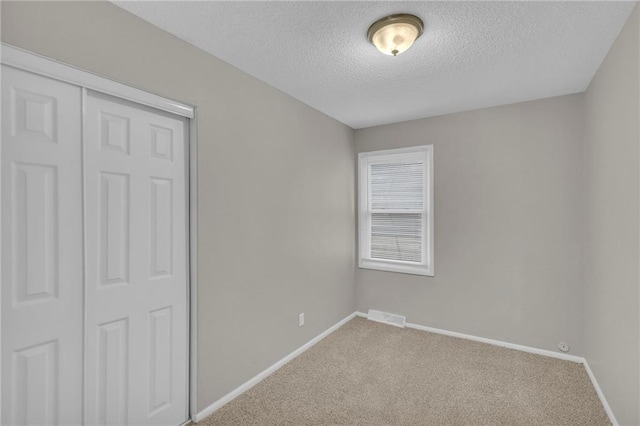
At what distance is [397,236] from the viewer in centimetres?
372

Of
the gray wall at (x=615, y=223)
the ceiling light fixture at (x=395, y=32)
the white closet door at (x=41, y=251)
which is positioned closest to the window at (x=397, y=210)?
the gray wall at (x=615, y=223)

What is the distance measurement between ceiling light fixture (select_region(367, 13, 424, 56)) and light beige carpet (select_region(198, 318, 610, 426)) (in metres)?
2.34

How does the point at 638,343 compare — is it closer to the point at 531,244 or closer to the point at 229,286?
the point at 531,244

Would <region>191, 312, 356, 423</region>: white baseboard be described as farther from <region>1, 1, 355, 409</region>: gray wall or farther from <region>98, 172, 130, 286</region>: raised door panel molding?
<region>98, 172, 130, 286</region>: raised door panel molding

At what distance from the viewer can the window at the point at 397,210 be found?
3.52 metres

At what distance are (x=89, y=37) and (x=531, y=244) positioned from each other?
364 centimetres

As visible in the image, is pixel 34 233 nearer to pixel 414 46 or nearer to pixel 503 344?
pixel 414 46

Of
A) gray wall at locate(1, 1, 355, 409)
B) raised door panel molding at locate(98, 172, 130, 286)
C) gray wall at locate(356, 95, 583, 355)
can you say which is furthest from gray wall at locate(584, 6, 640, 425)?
raised door panel molding at locate(98, 172, 130, 286)

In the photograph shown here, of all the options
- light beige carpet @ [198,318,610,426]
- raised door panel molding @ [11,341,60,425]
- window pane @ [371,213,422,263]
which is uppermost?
window pane @ [371,213,422,263]

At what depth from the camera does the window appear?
3.52 metres

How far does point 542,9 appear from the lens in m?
1.60

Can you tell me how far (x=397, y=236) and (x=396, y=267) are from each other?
0.37 m

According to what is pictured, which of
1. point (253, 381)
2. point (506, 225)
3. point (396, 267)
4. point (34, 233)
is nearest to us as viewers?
point (34, 233)

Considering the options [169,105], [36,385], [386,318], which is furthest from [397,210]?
[36,385]
